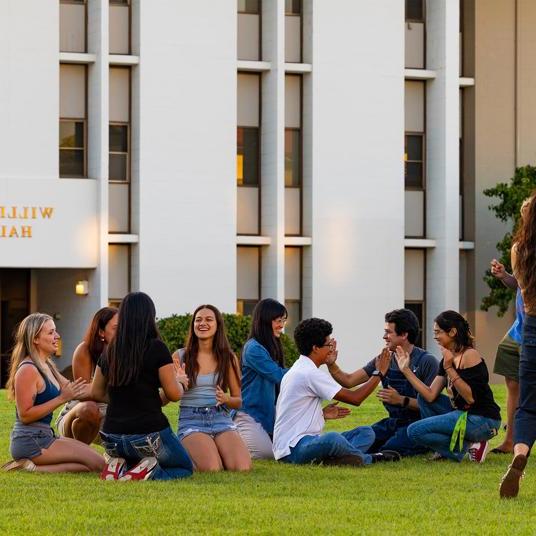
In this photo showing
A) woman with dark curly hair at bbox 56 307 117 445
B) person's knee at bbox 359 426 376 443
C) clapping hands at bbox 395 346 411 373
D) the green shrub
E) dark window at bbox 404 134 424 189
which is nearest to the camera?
clapping hands at bbox 395 346 411 373

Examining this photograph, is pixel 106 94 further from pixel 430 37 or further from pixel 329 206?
pixel 430 37

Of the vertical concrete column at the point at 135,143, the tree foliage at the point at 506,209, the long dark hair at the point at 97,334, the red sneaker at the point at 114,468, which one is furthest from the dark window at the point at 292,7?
the red sneaker at the point at 114,468

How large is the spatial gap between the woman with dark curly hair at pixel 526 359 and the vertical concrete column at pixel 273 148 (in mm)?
22452

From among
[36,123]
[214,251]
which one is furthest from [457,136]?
[36,123]

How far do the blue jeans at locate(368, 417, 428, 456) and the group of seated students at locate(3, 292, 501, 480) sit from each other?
1 cm

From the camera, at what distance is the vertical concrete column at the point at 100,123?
32.5 meters

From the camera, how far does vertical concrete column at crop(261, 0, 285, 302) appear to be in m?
Answer: 34.0

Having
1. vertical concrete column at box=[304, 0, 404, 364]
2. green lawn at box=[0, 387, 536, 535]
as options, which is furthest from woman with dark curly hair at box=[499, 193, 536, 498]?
vertical concrete column at box=[304, 0, 404, 364]

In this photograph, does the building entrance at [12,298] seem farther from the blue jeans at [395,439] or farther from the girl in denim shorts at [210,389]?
the girl in denim shorts at [210,389]

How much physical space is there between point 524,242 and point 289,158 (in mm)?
23341

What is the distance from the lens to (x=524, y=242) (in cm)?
1162

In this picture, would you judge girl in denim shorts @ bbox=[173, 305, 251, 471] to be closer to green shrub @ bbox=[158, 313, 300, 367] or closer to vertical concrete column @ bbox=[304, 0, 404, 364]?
green shrub @ bbox=[158, 313, 300, 367]

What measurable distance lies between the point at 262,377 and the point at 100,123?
59.5 feet

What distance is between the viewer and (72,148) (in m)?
33.2
